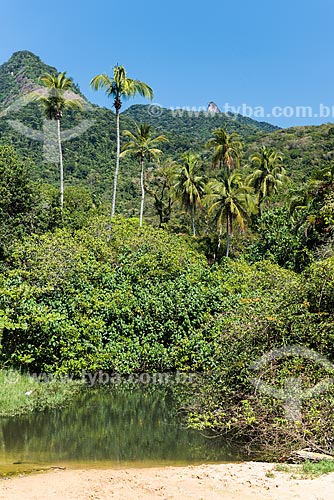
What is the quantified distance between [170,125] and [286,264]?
89.9 m

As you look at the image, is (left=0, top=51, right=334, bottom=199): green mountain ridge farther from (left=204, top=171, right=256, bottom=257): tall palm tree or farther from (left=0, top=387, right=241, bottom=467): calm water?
(left=0, top=387, right=241, bottom=467): calm water

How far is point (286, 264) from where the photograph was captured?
3156 centimetres

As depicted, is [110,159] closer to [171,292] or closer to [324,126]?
[324,126]

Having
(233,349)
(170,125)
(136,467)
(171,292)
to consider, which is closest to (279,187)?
(171,292)

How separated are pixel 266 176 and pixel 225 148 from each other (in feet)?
14.1

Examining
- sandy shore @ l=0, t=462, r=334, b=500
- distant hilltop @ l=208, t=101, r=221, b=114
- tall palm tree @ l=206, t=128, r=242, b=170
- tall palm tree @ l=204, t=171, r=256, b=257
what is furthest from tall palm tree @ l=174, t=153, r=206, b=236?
distant hilltop @ l=208, t=101, r=221, b=114

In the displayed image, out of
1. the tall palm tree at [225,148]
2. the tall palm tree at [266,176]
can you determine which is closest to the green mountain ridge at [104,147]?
the tall palm tree at [266,176]

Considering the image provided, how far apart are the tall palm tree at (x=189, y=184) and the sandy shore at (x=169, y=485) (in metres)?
32.3

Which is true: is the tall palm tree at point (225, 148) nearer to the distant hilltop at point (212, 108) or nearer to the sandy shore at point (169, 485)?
the sandy shore at point (169, 485)

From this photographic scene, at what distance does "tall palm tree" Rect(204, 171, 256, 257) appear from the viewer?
34438 mm

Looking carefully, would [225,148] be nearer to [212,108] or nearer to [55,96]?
[55,96]

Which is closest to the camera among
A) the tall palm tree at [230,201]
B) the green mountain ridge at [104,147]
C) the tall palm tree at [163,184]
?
the tall palm tree at [230,201]

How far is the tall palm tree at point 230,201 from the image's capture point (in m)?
34.4

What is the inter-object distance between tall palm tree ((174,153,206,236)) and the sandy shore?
106 ft
